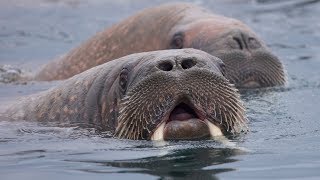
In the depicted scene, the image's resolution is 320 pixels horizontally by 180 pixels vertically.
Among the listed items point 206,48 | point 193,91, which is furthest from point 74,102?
point 206,48

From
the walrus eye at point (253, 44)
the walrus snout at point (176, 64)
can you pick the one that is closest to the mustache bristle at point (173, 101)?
the walrus snout at point (176, 64)

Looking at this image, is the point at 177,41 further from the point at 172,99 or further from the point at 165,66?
the point at 172,99

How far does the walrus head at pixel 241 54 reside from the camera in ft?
37.6

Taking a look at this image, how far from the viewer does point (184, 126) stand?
24.5 ft

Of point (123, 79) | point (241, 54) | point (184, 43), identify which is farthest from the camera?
point (184, 43)

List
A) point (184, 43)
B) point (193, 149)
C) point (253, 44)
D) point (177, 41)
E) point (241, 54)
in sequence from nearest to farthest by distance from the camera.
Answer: point (193, 149) < point (241, 54) < point (253, 44) < point (184, 43) < point (177, 41)

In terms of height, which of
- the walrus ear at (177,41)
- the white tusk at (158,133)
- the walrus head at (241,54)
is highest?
the walrus ear at (177,41)

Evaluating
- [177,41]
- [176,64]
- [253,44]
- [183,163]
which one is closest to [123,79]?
[176,64]

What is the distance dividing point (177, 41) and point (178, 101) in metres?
4.77

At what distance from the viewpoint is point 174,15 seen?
1273 cm

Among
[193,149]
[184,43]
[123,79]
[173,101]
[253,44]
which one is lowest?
[193,149]

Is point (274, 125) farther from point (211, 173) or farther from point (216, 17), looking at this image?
point (216, 17)

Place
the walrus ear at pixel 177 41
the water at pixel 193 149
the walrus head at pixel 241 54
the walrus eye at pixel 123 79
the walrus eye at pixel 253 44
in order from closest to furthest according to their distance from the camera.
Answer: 1. the water at pixel 193 149
2. the walrus eye at pixel 123 79
3. the walrus head at pixel 241 54
4. the walrus eye at pixel 253 44
5. the walrus ear at pixel 177 41

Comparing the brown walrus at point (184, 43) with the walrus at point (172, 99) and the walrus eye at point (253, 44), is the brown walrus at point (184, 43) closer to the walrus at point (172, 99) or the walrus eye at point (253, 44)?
the walrus eye at point (253, 44)
